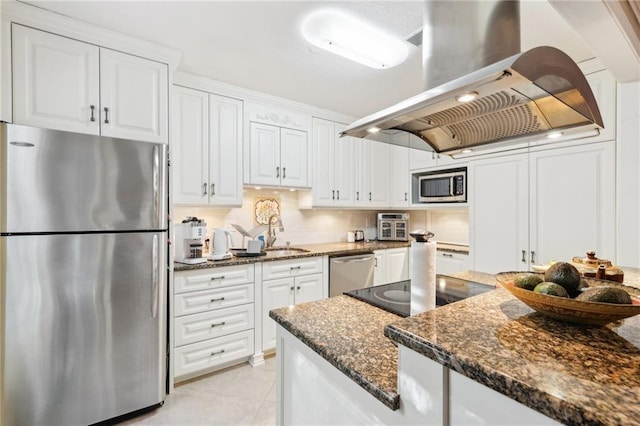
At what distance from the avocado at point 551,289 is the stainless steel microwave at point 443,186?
94.6 inches

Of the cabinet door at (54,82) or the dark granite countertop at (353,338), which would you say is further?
the cabinet door at (54,82)

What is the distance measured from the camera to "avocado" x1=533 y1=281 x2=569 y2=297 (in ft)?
2.35

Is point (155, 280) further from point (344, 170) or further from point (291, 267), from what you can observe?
point (344, 170)

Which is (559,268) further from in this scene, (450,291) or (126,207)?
(126,207)

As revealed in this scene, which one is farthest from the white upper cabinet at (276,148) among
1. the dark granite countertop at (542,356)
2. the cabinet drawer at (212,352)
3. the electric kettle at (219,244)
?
the dark granite countertop at (542,356)

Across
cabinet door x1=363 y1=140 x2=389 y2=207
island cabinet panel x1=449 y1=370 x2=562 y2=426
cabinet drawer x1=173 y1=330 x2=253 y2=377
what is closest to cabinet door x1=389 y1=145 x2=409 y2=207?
cabinet door x1=363 y1=140 x2=389 y2=207

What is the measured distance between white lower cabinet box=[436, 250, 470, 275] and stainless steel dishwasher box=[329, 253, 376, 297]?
0.75m

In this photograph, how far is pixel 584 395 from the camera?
45cm

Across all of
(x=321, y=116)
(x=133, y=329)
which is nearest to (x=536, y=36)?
(x=321, y=116)

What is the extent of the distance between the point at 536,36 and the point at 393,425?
2.26 metres

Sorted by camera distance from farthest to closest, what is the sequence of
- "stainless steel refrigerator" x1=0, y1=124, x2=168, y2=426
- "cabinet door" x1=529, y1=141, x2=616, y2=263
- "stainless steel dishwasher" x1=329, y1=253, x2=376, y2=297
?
"stainless steel dishwasher" x1=329, y1=253, x2=376, y2=297, "cabinet door" x1=529, y1=141, x2=616, y2=263, "stainless steel refrigerator" x1=0, y1=124, x2=168, y2=426

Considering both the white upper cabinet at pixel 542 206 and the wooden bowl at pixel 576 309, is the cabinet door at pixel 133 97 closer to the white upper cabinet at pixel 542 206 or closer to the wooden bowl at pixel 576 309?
the wooden bowl at pixel 576 309

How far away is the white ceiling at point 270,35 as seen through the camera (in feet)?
5.26

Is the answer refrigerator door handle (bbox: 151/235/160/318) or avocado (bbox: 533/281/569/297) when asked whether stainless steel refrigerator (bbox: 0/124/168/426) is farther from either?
avocado (bbox: 533/281/569/297)
